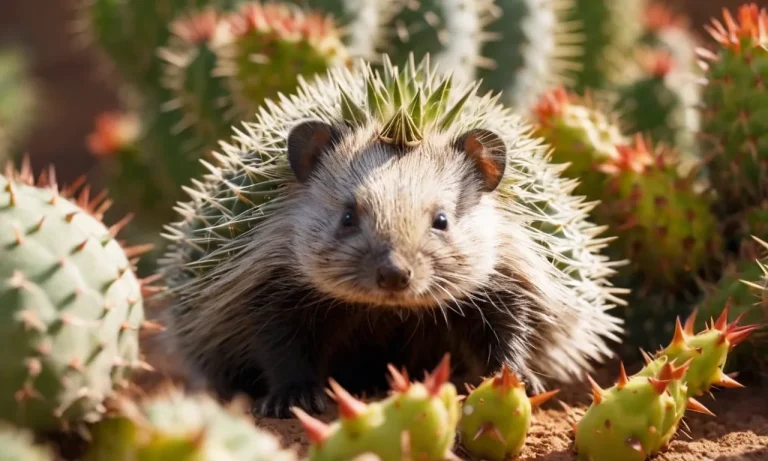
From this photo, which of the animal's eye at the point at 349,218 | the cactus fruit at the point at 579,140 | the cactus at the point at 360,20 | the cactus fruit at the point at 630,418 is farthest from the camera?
the cactus at the point at 360,20

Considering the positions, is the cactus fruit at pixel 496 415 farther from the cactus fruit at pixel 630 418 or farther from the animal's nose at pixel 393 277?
the animal's nose at pixel 393 277

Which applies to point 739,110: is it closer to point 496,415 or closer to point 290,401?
point 496,415

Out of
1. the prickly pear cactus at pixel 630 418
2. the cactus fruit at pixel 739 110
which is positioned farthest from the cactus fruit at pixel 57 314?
the cactus fruit at pixel 739 110

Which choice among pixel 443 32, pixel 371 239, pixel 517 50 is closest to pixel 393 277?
pixel 371 239

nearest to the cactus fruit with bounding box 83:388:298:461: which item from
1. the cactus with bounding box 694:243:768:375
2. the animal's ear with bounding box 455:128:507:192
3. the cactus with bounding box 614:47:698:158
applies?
the animal's ear with bounding box 455:128:507:192

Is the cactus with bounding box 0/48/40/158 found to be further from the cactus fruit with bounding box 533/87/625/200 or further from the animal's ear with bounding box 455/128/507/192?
the animal's ear with bounding box 455/128/507/192

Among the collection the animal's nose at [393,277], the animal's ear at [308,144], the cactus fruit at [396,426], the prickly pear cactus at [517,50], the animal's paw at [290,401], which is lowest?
the animal's paw at [290,401]
